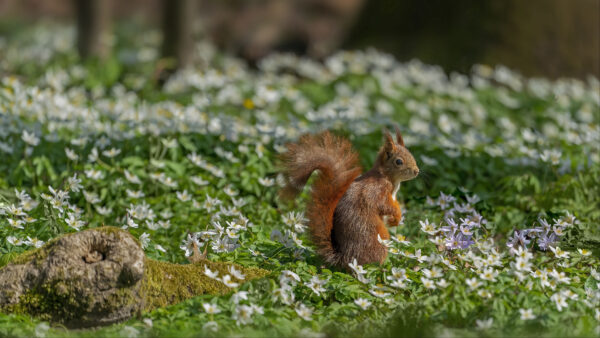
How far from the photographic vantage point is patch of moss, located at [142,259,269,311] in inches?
142

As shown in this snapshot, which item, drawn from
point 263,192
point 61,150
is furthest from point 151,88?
point 263,192

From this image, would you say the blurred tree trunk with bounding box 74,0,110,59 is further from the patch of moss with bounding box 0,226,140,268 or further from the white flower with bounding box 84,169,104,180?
the patch of moss with bounding box 0,226,140,268

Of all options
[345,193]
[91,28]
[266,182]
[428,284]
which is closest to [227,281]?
[345,193]

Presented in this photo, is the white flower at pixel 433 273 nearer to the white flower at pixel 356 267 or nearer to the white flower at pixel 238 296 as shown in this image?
the white flower at pixel 356 267

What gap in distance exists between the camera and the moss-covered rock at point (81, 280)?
338 centimetres

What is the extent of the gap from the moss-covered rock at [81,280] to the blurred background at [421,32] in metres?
6.42

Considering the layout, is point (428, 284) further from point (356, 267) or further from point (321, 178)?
point (321, 178)

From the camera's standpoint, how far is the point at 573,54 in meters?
9.85

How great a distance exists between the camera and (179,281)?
3754 mm

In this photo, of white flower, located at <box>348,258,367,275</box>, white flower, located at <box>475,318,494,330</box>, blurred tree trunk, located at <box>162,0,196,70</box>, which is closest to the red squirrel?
white flower, located at <box>348,258,367,275</box>

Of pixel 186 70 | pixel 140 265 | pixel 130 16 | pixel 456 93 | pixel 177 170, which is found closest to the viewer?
pixel 140 265

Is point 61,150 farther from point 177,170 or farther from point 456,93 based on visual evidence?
point 456,93

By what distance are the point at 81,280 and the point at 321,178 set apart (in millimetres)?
1421

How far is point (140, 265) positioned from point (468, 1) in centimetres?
782
